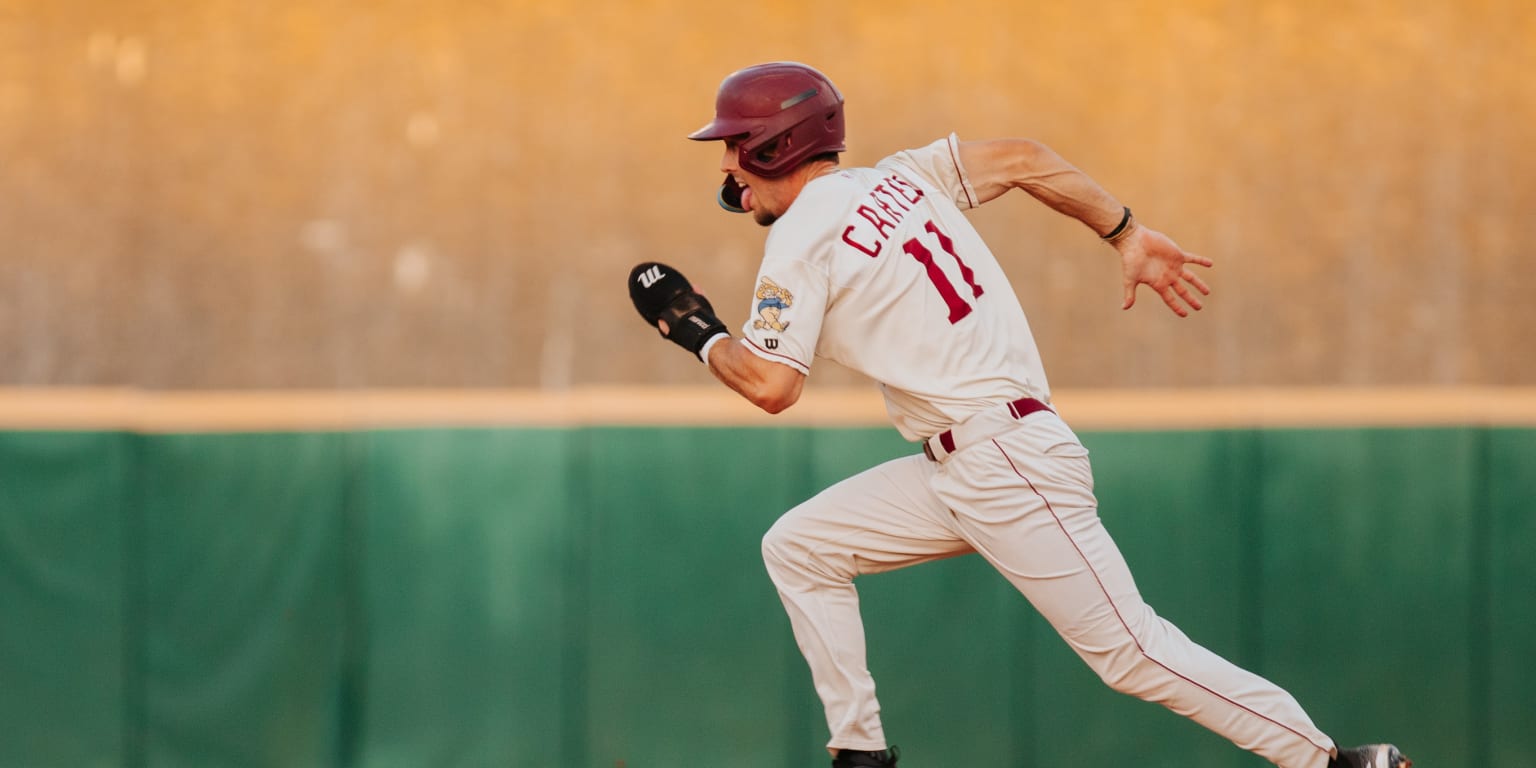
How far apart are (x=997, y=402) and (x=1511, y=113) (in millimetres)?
3138

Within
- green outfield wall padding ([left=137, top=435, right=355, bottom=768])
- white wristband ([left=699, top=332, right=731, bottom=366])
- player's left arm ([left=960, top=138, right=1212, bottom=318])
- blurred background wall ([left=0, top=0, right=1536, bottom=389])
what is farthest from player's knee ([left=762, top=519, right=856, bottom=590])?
green outfield wall padding ([left=137, top=435, right=355, bottom=768])

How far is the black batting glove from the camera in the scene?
3.84 metres

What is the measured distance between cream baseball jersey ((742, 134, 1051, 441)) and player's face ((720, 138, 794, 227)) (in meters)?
0.18

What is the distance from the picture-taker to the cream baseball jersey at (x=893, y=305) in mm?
3723

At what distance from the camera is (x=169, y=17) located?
5.34 meters

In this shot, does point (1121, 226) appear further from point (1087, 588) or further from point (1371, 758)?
point (1371, 758)

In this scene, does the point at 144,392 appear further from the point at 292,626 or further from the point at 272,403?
the point at 292,626

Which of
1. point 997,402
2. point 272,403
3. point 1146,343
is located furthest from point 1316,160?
point 272,403

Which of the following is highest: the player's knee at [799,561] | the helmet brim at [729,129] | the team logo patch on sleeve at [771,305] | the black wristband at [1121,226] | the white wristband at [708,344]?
the helmet brim at [729,129]

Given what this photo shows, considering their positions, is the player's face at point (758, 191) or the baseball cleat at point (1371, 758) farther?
the player's face at point (758, 191)

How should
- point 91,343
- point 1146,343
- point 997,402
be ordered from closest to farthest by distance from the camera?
1. point 997,402
2. point 91,343
3. point 1146,343

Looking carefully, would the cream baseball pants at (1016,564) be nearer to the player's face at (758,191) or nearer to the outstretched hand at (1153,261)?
the outstretched hand at (1153,261)

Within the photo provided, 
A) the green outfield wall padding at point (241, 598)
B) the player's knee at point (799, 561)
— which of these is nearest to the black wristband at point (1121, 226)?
the player's knee at point (799, 561)

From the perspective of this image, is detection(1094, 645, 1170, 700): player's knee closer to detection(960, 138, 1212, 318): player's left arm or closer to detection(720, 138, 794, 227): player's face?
detection(960, 138, 1212, 318): player's left arm
